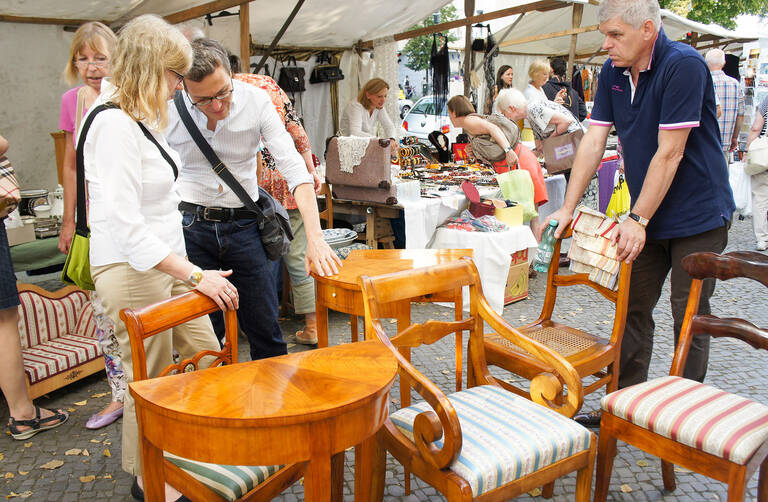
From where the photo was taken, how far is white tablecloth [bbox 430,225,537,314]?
4.69 meters

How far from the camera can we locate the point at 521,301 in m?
5.25

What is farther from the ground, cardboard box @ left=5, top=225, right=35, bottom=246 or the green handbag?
the green handbag

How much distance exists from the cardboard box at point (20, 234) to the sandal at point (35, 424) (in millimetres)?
1464

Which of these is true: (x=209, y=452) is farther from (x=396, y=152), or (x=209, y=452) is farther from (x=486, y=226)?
(x=396, y=152)

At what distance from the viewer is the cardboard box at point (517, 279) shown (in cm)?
502

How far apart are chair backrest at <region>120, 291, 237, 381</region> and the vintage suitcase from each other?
2.84m

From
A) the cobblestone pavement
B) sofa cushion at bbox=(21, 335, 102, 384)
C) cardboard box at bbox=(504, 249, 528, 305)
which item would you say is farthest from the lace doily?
sofa cushion at bbox=(21, 335, 102, 384)

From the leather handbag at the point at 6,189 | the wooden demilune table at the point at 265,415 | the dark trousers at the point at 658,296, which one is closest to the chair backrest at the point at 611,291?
the dark trousers at the point at 658,296

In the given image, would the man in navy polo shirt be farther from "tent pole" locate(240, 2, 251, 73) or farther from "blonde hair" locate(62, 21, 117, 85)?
"tent pole" locate(240, 2, 251, 73)

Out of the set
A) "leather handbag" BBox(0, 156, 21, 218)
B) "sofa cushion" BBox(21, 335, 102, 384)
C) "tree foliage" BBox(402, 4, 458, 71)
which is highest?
"tree foliage" BBox(402, 4, 458, 71)

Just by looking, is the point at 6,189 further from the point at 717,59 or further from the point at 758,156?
the point at 717,59

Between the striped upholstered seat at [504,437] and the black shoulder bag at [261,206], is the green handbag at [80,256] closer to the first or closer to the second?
the black shoulder bag at [261,206]

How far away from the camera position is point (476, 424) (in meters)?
1.94

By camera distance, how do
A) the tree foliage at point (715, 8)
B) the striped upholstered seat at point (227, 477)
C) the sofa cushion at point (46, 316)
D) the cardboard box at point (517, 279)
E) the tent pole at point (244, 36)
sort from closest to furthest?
the striped upholstered seat at point (227, 477), the sofa cushion at point (46, 316), the cardboard box at point (517, 279), the tent pole at point (244, 36), the tree foliage at point (715, 8)
